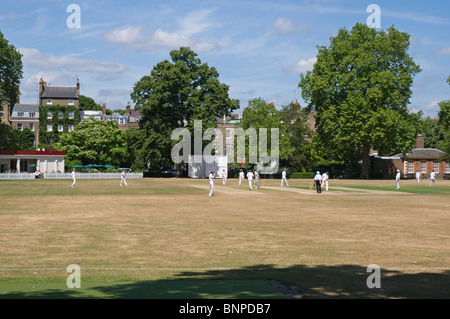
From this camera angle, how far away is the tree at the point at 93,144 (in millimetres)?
93000

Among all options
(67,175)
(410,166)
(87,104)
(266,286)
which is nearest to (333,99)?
(410,166)

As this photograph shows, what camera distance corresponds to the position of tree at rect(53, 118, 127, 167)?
9300cm

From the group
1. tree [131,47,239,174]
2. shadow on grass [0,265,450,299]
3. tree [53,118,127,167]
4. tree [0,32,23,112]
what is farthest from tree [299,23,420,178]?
shadow on grass [0,265,450,299]

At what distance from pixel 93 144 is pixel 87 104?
5551 cm

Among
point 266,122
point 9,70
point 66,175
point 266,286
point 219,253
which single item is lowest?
point 219,253

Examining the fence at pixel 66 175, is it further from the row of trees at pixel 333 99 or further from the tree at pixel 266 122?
the tree at pixel 266 122

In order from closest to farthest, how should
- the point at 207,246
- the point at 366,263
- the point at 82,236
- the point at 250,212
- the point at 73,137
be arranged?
the point at 366,263 < the point at 207,246 < the point at 82,236 < the point at 250,212 < the point at 73,137

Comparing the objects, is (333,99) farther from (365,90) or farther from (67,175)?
(67,175)

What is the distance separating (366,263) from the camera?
12047 mm

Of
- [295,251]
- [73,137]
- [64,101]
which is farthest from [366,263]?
[64,101]

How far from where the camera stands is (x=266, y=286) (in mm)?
9492

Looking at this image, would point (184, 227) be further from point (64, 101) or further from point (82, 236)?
point (64, 101)

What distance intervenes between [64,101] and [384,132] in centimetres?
7253

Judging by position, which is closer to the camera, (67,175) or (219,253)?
(219,253)
